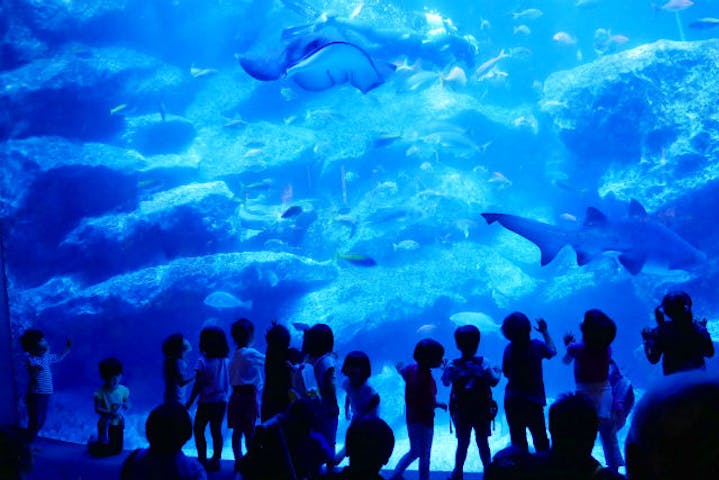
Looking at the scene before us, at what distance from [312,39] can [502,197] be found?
13.9 meters

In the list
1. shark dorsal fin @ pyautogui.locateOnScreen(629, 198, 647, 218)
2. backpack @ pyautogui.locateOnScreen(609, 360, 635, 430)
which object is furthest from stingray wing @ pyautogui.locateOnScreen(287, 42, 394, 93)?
backpack @ pyautogui.locateOnScreen(609, 360, 635, 430)

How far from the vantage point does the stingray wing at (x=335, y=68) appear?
13.8 feet

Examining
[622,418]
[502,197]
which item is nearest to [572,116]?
[502,197]

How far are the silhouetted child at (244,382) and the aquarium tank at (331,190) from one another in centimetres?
552

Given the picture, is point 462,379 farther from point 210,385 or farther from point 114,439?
point 114,439

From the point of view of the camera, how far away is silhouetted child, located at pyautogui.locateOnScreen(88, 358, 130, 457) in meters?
3.78

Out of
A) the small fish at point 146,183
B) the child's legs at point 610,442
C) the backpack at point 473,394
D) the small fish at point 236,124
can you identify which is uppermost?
the small fish at point 236,124

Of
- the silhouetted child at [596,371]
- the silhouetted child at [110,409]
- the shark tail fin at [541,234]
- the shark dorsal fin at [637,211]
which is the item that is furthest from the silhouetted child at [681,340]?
the silhouetted child at [110,409]

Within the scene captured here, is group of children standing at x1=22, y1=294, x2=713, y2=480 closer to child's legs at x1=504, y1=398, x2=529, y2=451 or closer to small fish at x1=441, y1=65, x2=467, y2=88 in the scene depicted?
child's legs at x1=504, y1=398, x2=529, y2=451

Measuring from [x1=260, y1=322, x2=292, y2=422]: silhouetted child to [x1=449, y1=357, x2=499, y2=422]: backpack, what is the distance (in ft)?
3.90

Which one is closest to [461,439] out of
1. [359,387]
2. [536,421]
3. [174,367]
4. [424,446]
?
[424,446]

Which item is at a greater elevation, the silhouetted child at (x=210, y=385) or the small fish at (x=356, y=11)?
the small fish at (x=356, y=11)

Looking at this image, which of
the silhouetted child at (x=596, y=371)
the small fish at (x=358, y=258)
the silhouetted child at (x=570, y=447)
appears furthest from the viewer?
the small fish at (x=358, y=258)

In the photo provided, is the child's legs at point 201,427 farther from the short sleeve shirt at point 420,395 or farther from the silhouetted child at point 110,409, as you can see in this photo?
the short sleeve shirt at point 420,395
